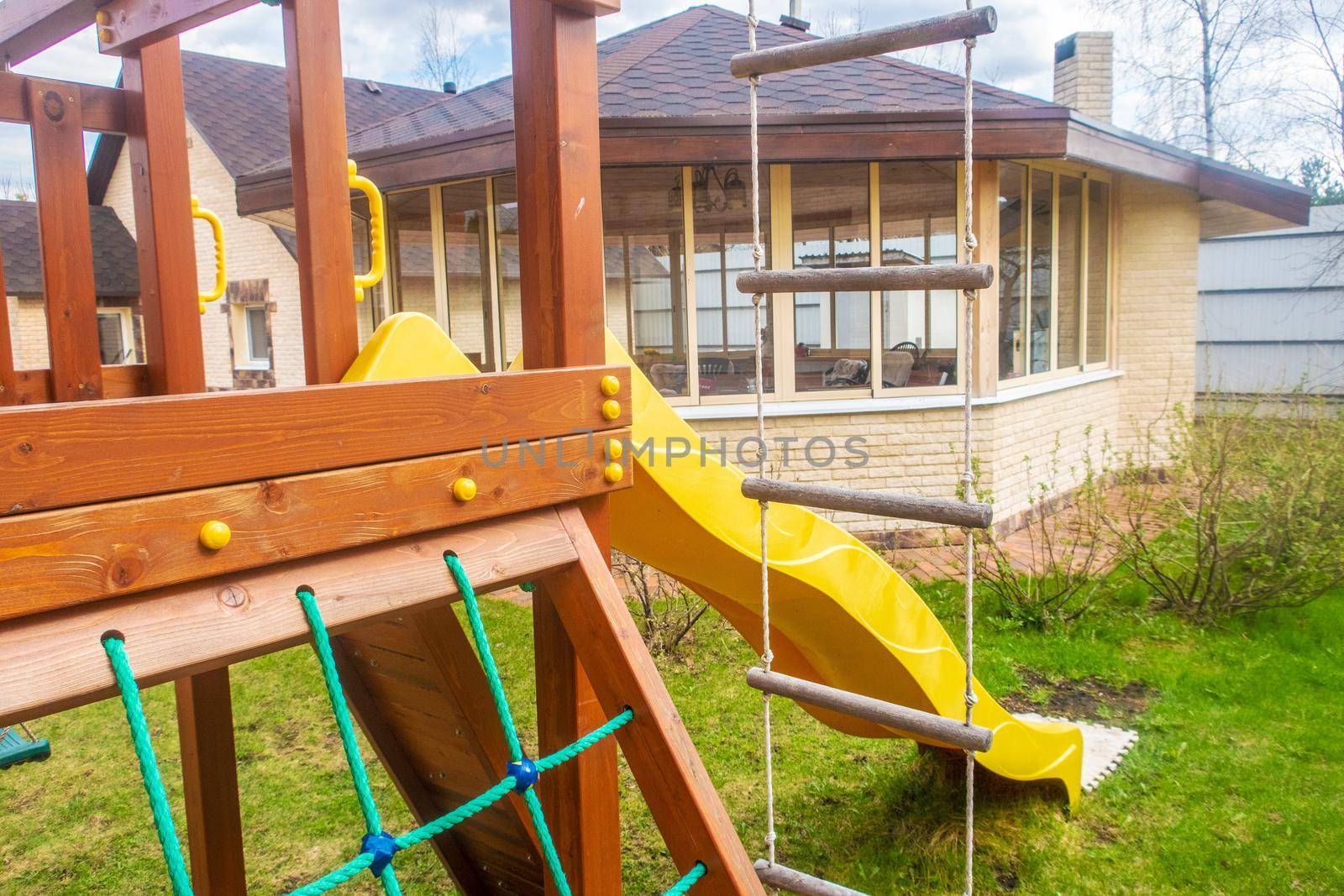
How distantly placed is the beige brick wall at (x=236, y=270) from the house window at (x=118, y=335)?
2.03 m

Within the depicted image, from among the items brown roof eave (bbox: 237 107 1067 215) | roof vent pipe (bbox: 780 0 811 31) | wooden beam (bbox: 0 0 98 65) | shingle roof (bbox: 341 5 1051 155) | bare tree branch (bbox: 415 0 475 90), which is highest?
bare tree branch (bbox: 415 0 475 90)

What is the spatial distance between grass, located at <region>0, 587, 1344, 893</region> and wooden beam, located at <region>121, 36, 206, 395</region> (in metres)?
2.07

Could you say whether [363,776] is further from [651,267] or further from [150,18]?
[651,267]

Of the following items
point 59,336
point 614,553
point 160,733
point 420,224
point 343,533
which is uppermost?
point 420,224

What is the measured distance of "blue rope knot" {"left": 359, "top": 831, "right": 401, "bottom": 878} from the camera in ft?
4.40

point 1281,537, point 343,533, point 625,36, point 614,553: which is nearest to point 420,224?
point 625,36

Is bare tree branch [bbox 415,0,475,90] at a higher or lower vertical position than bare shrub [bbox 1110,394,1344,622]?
higher

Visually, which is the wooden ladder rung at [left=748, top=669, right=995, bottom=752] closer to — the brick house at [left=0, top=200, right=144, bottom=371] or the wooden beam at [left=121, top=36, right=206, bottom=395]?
the wooden beam at [left=121, top=36, right=206, bottom=395]

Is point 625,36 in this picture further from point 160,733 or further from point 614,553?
point 160,733

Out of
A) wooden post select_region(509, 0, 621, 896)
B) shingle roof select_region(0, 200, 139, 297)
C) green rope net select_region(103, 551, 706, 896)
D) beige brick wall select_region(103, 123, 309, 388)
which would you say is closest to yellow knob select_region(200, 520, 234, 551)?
green rope net select_region(103, 551, 706, 896)

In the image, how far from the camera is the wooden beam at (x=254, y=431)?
111 centimetres

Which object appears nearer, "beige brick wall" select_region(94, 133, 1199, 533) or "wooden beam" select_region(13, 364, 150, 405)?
"wooden beam" select_region(13, 364, 150, 405)

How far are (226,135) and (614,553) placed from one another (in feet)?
38.9

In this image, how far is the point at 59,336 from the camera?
2.84 meters
